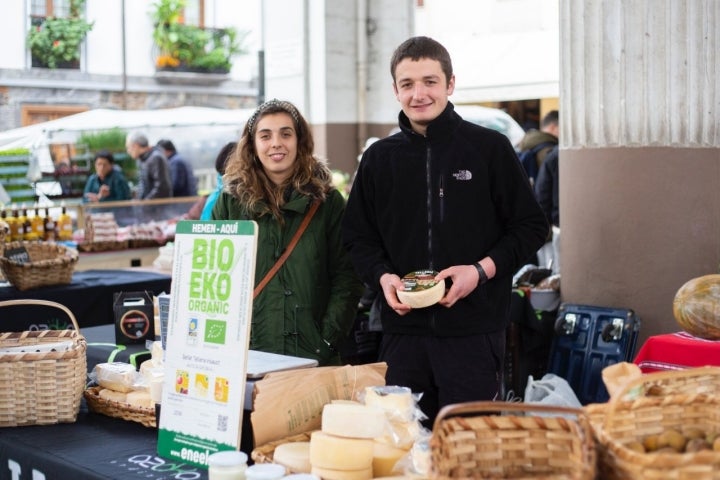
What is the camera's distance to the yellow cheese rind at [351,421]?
201cm

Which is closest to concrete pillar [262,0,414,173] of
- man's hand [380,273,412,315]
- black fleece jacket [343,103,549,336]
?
black fleece jacket [343,103,549,336]

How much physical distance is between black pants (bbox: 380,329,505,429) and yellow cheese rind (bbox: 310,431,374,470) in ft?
3.29

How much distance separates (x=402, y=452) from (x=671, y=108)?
316 cm

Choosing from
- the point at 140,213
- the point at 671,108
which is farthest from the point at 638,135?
the point at 140,213

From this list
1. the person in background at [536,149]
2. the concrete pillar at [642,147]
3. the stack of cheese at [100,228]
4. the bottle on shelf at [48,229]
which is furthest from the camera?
the stack of cheese at [100,228]

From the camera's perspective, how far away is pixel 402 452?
6.86ft

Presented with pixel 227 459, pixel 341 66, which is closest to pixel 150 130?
pixel 341 66

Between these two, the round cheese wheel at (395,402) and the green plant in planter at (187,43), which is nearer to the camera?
the round cheese wheel at (395,402)

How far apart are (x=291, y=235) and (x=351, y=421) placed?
130 cm

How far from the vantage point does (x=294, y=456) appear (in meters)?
2.10

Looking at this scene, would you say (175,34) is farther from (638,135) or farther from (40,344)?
(40,344)

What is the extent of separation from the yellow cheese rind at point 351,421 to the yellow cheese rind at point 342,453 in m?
0.01

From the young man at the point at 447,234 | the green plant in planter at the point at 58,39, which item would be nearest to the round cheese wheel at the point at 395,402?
the young man at the point at 447,234

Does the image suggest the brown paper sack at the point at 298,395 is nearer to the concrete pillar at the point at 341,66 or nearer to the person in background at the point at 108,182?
the concrete pillar at the point at 341,66
